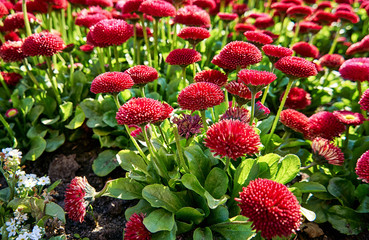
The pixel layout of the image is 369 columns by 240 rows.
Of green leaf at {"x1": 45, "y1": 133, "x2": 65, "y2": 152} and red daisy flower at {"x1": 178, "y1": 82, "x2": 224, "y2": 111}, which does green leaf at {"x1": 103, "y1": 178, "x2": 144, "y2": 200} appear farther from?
green leaf at {"x1": 45, "y1": 133, "x2": 65, "y2": 152}

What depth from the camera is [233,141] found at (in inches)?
57.4

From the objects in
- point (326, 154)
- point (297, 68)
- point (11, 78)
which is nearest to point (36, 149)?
point (11, 78)

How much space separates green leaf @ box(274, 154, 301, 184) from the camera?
1960 millimetres

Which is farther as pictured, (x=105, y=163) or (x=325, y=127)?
(x=105, y=163)

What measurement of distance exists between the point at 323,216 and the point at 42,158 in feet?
9.12

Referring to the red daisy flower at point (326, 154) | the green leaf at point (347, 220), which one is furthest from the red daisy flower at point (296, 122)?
the green leaf at point (347, 220)

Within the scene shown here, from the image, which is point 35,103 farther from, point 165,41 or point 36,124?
point 165,41

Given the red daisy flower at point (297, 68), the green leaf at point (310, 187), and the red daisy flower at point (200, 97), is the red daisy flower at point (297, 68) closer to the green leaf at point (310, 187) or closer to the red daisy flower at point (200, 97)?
the red daisy flower at point (200, 97)

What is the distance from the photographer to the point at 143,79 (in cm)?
214

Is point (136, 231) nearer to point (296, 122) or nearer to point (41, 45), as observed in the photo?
point (296, 122)

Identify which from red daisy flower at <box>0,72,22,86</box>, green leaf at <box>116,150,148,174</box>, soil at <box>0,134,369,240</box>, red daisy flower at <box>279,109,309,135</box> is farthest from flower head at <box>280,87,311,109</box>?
red daisy flower at <box>0,72,22,86</box>

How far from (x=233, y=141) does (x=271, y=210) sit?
37 centimetres

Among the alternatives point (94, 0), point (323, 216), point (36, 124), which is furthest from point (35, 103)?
point (323, 216)

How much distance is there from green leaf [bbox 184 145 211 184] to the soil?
43 cm
